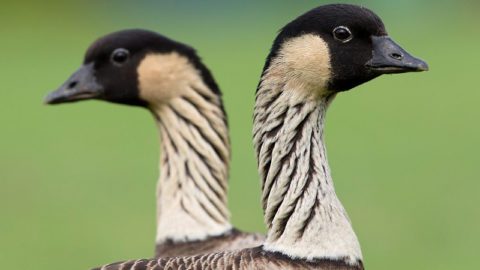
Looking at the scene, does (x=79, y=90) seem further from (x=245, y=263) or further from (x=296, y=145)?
(x=245, y=263)

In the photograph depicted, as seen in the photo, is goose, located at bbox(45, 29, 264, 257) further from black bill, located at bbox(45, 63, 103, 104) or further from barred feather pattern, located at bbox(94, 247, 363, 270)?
barred feather pattern, located at bbox(94, 247, 363, 270)

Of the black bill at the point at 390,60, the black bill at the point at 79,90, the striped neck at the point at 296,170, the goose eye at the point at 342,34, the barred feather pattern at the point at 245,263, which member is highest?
the black bill at the point at 79,90

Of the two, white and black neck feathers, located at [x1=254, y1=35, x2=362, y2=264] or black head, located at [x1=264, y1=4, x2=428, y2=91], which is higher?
black head, located at [x1=264, y1=4, x2=428, y2=91]

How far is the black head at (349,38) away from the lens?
5.32 metres

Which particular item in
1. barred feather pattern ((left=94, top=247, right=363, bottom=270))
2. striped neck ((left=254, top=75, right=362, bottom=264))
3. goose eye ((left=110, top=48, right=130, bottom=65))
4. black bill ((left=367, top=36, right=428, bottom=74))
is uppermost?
goose eye ((left=110, top=48, right=130, bottom=65))

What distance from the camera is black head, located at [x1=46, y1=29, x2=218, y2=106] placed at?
7465mm

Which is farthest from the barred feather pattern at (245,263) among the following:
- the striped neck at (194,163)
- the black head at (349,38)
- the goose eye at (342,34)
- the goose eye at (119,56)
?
the goose eye at (119,56)

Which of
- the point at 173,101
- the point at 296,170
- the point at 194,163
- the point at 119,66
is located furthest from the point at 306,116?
the point at 119,66

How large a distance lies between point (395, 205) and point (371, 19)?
770 cm

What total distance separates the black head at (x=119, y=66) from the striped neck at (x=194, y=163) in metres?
0.19

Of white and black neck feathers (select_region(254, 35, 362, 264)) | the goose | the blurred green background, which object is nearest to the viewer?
white and black neck feathers (select_region(254, 35, 362, 264))

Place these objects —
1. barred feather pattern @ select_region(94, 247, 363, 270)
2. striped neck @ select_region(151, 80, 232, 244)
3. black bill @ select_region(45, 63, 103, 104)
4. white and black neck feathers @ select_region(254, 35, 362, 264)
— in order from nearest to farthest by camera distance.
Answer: barred feather pattern @ select_region(94, 247, 363, 270)
white and black neck feathers @ select_region(254, 35, 362, 264)
striped neck @ select_region(151, 80, 232, 244)
black bill @ select_region(45, 63, 103, 104)

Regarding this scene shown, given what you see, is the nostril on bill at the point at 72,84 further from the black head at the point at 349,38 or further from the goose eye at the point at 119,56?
the black head at the point at 349,38

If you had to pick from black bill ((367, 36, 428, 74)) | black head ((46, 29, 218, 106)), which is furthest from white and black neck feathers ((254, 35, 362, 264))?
black head ((46, 29, 218, 106))
